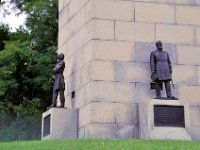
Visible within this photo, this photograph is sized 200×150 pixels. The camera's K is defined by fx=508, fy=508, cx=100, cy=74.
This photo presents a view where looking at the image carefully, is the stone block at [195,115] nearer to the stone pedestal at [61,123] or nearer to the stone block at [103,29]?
the stone block at [103,29]

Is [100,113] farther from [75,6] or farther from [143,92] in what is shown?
[75,6]

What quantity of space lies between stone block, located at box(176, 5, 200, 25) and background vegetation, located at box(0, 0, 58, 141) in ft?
38.2

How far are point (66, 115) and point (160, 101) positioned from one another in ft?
9.57

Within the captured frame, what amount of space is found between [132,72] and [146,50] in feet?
2.82

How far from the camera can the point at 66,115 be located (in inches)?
584

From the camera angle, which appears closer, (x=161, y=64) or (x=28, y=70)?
(x=161, y=64)

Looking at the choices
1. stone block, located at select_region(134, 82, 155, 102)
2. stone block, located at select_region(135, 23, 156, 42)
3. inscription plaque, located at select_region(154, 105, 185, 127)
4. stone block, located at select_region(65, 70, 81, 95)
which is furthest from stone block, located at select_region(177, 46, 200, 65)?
stone block, located at select_region(65, 70, 81, 95)

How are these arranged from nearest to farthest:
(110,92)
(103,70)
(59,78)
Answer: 1. (110,92)
2. (103,70)
3. (59,78)

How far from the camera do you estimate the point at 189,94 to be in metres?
15.1

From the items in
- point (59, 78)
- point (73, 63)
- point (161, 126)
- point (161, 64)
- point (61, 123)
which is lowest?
point (161, 126)

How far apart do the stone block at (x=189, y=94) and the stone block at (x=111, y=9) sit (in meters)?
2.63

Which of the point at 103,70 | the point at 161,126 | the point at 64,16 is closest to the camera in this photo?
the point at 161,126

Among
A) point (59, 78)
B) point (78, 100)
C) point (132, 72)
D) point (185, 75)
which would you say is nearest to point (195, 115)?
point (185, 75)

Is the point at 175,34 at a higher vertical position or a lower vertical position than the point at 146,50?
higher
